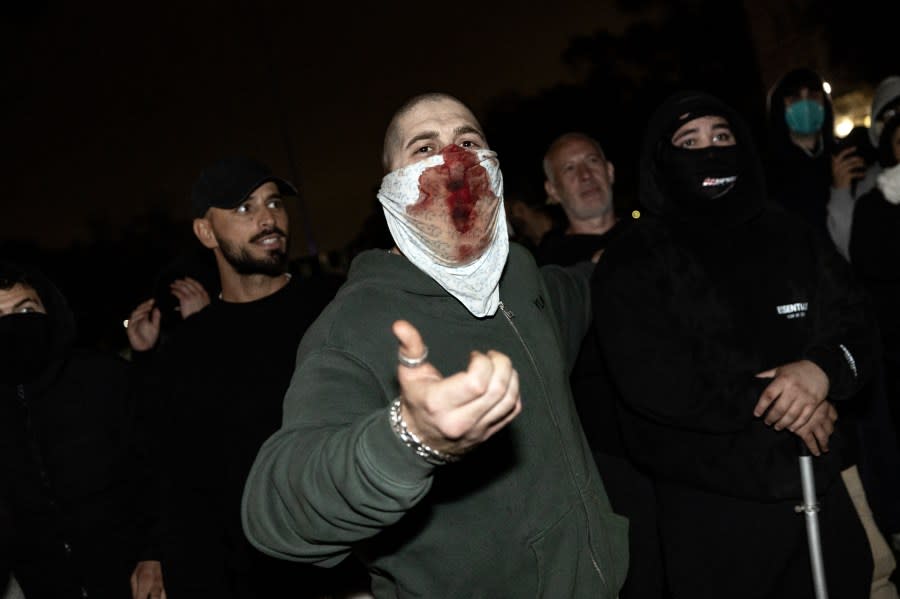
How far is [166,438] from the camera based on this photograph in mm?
3320

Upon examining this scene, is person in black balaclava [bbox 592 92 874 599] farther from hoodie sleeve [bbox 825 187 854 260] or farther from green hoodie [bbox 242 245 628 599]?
hoodie sleeve [bbox 825 187 854 260]

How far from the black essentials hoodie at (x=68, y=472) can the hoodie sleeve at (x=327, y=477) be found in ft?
7.57

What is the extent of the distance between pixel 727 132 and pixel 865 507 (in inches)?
69.8

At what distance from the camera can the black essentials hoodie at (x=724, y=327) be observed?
8.93 feet

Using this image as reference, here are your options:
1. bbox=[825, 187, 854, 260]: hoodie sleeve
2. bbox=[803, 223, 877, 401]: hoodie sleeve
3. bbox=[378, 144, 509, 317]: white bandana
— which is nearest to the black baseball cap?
bbox=[378, 144, 509, 317]: white bandana

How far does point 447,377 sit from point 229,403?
1779 millimetres

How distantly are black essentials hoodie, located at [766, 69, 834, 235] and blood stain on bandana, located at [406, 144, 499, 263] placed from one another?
10.2 feet

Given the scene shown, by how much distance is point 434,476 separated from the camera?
63.2 inches

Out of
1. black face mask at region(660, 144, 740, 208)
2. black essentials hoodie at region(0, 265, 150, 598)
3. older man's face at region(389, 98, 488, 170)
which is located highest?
older man's face at region(389, 98, 488, 170)

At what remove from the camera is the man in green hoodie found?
1589 mm

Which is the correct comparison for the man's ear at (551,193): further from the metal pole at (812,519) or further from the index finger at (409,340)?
the index finger at (409,340)

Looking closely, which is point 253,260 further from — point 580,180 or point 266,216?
point 580,180

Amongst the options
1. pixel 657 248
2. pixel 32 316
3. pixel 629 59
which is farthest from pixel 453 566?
pixel 629 59

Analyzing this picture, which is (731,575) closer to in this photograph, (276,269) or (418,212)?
(418,212)
